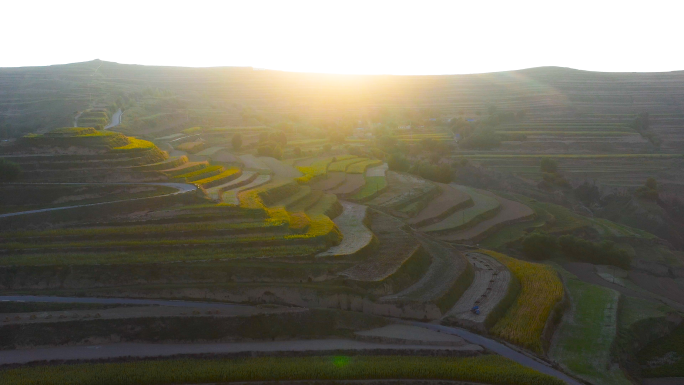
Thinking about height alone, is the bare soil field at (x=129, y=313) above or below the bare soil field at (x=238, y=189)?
below

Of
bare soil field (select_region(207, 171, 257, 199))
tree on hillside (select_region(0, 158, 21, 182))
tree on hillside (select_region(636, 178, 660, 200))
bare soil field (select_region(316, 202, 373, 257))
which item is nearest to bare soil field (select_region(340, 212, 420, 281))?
bare soil field (select_region(316, 202, 373, 257))

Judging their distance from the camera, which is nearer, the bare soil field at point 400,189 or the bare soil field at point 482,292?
the bare soil field at point 482,292

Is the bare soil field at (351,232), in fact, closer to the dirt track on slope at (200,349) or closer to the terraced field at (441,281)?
the terraced field at (441,281)

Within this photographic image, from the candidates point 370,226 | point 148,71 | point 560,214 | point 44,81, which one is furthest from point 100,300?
point 148,71

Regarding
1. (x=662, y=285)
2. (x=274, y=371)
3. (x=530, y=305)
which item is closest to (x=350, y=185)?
(x=662, y=285)

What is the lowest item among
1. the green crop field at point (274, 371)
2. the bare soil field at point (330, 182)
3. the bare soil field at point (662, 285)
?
the bare soil field at point (662, 285)

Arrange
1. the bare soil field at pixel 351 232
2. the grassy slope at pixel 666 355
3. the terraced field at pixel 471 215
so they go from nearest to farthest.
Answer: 1. the grassy slope at pixel 666 355
2. the bare soil field at pixel 351 232
3. the terraced field at pixel 471 215

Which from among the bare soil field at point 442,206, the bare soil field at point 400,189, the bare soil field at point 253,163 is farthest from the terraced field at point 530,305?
the bare soil field at point 253,163
